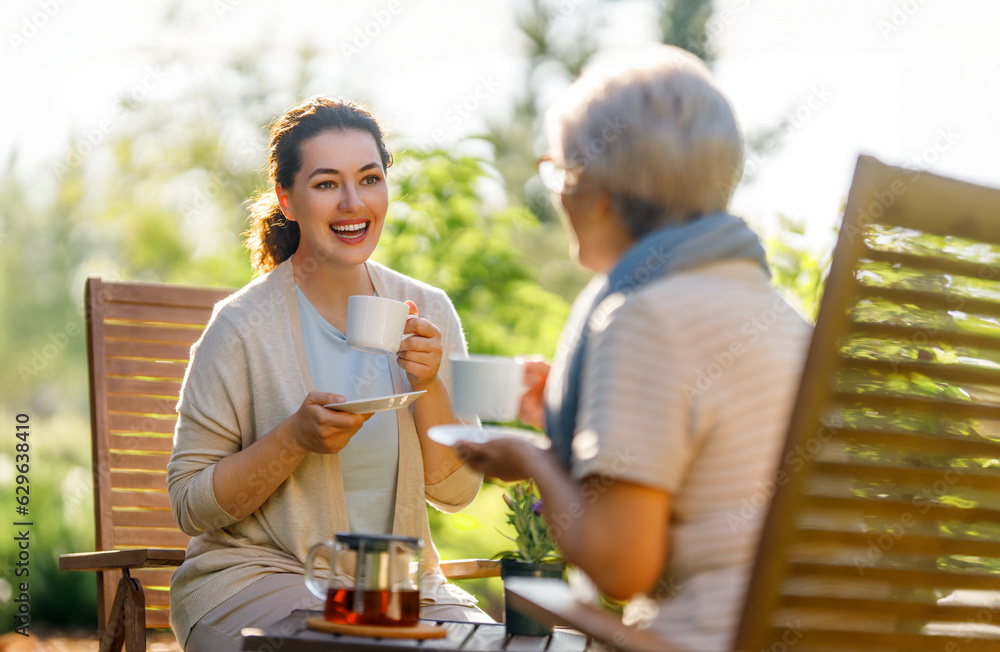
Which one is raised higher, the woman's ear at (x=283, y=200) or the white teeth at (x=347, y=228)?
the woman's ear at (x=283, y=200)

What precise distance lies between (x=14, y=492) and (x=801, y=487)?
6674mm

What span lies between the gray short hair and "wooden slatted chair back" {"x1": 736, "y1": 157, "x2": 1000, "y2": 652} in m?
0.29

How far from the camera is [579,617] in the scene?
4.27ft

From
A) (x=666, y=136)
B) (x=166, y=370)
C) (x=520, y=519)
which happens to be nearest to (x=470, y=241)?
(x=166, y=370)

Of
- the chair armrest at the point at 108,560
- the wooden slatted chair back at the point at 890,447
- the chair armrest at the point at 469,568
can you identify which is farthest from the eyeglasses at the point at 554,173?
the chair armrest at the point at 108,560

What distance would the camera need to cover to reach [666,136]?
1.35 m

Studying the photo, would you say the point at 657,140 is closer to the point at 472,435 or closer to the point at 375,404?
the point at 472,435

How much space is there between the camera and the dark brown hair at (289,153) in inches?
108

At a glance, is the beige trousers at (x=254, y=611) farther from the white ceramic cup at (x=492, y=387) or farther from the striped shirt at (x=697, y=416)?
the striped shirt at (x=697, y=416)

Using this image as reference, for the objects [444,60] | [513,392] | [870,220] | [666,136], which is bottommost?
[513,392]

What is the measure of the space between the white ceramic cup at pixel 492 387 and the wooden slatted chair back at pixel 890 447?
547mm

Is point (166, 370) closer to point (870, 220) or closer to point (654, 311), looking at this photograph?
point (654, 311)

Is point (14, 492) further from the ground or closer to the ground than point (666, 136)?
closer to the ground

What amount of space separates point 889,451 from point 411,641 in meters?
0.85
